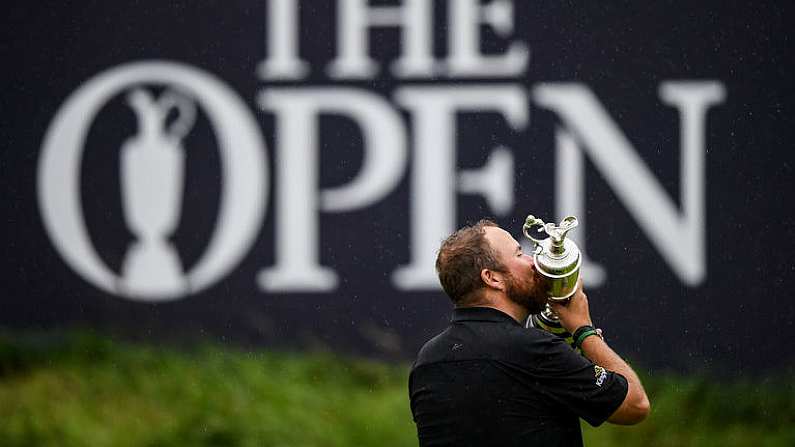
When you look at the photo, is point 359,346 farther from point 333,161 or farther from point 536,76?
point 536,76

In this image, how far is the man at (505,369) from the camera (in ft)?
12.4

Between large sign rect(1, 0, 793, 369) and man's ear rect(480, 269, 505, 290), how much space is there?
3.90 metres

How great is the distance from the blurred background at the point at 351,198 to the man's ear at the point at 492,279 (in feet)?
12.3

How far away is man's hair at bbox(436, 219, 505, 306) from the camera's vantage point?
3.96 metres

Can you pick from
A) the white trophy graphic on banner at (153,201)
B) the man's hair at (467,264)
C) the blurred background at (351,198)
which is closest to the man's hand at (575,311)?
the man's hair at (467,264)

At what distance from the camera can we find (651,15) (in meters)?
7.89

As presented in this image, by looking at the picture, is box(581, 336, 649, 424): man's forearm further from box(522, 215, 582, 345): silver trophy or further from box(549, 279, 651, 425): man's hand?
box(522, 215, 582, 345): silver trophy

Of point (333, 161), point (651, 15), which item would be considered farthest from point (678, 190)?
point (333, 161)

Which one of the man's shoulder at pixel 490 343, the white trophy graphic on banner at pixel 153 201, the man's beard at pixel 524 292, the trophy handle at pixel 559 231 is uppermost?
the trophy handle at pixel 559 231

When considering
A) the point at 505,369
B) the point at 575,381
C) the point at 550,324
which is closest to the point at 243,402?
the point at 550,324

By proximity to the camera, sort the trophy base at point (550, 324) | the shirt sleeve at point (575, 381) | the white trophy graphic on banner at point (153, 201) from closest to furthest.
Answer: the shirt sleeve at point (575, 381), the trophy base at point (550, 324), the white trophy graphic on banner at point (153, 201)

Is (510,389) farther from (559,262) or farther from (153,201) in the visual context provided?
(153,201)

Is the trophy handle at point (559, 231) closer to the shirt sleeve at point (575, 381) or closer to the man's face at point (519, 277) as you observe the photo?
the man's face at point (519, 277)

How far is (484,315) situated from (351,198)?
4.23m
